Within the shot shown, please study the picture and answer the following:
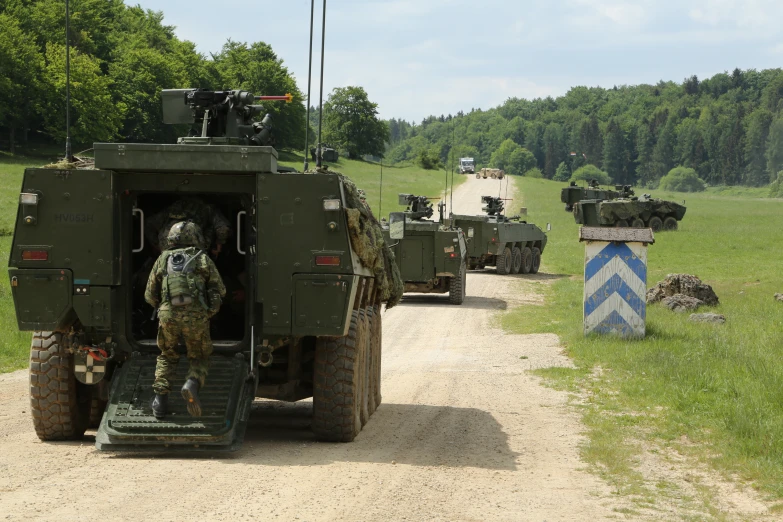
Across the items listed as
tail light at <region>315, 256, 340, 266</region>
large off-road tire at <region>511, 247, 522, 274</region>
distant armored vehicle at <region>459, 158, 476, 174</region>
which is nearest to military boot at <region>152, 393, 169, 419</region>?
tail light at <region>315, 256, 340, 266</region>

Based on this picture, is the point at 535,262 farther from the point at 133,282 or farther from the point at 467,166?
the point at 467,166

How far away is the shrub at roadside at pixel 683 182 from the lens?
135875 mm

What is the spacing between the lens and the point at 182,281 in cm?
809

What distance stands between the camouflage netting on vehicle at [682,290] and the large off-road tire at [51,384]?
48.4 ft

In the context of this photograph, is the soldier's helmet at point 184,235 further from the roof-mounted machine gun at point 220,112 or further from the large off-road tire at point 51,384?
the roof-mounted machine gun at point 220,112

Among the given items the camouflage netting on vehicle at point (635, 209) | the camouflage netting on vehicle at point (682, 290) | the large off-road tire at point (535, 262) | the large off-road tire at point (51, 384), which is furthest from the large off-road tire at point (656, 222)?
the large off-road tire at point (51, 384)

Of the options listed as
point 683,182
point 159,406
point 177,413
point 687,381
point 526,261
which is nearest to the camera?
point 159,406

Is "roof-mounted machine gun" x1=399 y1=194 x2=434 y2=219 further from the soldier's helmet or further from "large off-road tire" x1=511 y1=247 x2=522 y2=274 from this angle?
the soldier's helmet

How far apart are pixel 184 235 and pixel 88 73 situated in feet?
95.5

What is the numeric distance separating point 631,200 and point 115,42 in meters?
38.1

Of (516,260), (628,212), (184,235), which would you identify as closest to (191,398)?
(184,235)

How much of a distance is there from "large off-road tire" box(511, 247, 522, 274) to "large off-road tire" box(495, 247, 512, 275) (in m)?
0.31

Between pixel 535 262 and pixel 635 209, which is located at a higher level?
pixel 635 209

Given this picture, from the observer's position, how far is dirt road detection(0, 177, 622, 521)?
6.54m
